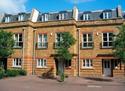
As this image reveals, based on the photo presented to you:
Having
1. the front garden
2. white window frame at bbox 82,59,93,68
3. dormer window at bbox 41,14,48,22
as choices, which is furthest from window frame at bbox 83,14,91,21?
the front garden

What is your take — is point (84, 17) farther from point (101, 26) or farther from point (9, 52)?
point (9, 52)

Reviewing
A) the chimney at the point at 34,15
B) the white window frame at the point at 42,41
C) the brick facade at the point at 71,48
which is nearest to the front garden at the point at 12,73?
the brick facade at the point at 71,48

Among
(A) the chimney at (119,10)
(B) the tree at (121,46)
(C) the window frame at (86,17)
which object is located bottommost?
(B) the tree at (121,46)

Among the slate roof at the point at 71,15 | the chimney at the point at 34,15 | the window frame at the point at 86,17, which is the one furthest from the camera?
the chimney at the point at 34,15

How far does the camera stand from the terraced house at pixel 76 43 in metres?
34.0

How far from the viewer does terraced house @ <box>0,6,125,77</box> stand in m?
34.0

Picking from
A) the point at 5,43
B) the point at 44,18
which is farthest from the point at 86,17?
the point at 5,43

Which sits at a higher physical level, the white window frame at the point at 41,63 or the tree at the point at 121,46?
the tree at the point at 121,46

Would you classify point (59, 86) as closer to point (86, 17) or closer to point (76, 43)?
point (76, 43)

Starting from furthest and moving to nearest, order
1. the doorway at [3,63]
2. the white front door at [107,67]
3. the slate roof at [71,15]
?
the doorway at [3,63]
the slate roof at [71,15]
the white front door at [107,67]

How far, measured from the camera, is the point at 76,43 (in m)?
35.6

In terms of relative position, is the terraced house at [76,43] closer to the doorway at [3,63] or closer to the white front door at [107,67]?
the white front door at [107,67]

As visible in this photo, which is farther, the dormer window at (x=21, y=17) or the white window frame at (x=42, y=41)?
the dormer window at (x=21, y=17)

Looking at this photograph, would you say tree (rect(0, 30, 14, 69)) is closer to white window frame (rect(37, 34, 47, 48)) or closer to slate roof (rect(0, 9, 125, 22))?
white window frame (rect(37, 34, 47, 48))
